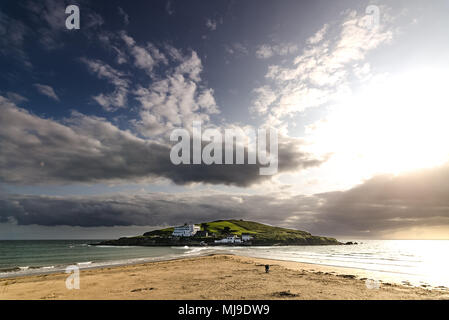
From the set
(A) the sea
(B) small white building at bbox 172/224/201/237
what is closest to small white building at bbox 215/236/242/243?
(B) small white building at bbox 172/224/201/237

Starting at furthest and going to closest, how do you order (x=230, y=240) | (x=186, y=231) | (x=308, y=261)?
(x=186, y=231) → (x=230, y=240) → (x=308, y=261)

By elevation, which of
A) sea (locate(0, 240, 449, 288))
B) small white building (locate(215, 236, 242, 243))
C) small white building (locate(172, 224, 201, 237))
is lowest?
small white building (locate(215, 236, 242, 243))

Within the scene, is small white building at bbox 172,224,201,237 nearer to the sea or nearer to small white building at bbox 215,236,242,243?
small white building at bbox 215,236,242,243

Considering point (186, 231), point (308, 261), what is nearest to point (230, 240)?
point (186, 231)

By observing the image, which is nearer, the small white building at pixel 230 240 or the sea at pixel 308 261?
the sea at pixel 308 261

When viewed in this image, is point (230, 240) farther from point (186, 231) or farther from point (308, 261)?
point (308, 261)

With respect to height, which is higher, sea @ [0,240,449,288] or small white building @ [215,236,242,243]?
sea @ [0,240,449,288]

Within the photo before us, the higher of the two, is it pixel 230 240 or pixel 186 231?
pixel 186 231

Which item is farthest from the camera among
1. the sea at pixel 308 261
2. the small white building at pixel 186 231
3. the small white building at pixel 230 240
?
the small white building at pixel 186 231

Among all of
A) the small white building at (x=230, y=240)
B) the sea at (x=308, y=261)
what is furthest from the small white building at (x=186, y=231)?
the sea at (x=308, y=261)

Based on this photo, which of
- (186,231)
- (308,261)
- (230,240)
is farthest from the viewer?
(186,231)

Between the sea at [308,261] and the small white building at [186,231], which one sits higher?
the sea at [308,261]

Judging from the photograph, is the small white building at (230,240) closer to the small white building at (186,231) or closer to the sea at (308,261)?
the small white building at (186,231)
